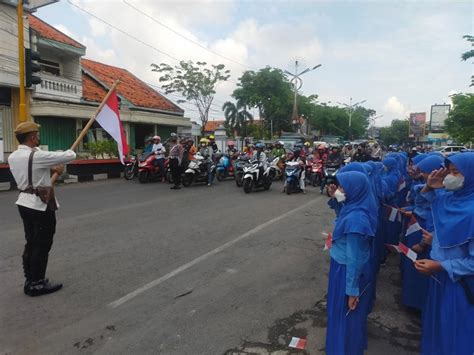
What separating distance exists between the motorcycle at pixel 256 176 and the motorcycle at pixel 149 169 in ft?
11.3

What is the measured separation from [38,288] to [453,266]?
3832 mm

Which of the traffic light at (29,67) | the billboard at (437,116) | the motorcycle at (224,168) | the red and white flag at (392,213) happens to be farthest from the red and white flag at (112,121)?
the billboard at (437,116)

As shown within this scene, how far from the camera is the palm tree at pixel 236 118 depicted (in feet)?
144

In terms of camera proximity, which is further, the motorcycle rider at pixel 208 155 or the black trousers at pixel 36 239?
the motorcycle rider at pixel 208 155

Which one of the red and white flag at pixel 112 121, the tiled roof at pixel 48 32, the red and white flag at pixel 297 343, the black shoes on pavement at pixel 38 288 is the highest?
the tiled roof at pixel 48 32

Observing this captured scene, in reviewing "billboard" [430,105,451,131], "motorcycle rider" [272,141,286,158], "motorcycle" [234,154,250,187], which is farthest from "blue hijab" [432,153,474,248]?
"billboard" [430,105,451,131]

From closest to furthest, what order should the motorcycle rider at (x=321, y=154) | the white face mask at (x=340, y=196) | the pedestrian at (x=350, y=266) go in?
the pedestrian at (x=350, y=266) → the white face mask at (x=340, y=196) → the motorcycle rider at (x=321, y=154)

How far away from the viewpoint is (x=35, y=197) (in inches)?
157

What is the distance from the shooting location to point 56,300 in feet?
13.1

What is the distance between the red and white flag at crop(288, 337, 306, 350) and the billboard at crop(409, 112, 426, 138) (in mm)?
76040

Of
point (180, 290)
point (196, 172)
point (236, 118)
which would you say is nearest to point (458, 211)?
point (180, 290)

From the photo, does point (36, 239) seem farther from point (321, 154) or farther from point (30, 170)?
point (321, 154)

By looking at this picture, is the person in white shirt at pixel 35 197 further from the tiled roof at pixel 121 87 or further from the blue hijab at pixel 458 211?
the tiled roof at pixel 121 87

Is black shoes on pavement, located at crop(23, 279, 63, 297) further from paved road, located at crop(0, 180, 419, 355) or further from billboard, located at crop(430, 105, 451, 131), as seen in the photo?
billboard, located at crop(430, 105, 451, 131)
